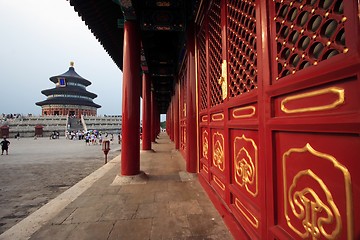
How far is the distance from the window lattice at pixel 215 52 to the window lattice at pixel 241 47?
54cm

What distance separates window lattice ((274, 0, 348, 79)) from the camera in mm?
1072

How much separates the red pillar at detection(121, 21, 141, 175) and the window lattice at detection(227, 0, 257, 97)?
2804 mm

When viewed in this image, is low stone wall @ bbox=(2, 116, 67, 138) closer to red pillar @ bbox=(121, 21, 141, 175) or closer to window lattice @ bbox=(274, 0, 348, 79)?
red pillar @ bbox=(121, 21, 141, 175)

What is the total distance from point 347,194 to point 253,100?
3.69 feet

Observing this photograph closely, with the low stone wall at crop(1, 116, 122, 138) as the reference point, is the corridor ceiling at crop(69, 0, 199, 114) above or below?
above

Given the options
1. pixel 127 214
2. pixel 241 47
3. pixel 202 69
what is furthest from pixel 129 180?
pixel 241 47

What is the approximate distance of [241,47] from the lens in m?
2.32

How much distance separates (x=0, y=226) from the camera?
316 cm

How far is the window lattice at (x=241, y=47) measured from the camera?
6.70 ft

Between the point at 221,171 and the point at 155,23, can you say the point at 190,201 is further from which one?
the point at 155,23

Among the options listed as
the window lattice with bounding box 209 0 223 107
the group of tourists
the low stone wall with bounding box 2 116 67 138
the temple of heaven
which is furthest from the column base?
the temple of heaven

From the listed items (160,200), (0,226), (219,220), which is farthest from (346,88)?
(0,226)

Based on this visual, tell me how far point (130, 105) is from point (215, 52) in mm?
2465

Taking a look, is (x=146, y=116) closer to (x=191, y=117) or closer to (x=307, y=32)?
(x=191, y=117)
